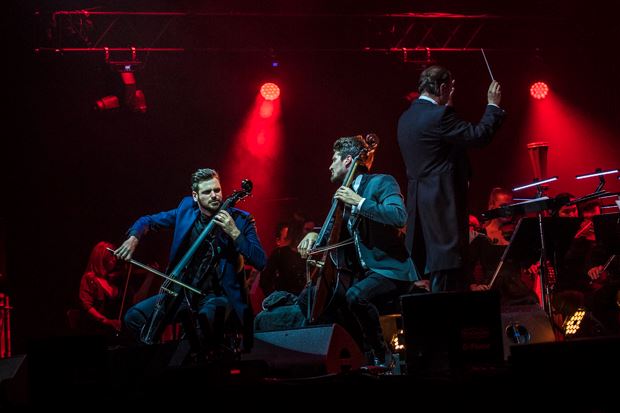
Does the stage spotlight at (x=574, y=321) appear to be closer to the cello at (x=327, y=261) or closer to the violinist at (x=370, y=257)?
the violinist at (x=370, y=257)

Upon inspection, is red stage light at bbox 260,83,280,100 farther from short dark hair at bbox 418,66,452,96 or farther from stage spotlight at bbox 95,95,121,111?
short dark hair at bbox 418,66,452,96

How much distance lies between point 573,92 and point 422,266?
909 cm

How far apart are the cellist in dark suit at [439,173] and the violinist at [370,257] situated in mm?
553

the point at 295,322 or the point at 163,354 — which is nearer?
the point at 163,354

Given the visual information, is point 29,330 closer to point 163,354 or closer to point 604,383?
point 163,354

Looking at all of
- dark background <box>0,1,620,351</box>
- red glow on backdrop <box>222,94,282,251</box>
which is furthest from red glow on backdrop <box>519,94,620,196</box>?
red glow on backdrop <box>222,94,282,251</box>

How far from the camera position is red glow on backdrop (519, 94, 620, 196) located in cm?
1298

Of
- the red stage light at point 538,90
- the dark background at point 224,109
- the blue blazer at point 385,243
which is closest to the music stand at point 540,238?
the blue blazer at point 385,243

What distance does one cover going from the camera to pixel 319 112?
42.1 ft

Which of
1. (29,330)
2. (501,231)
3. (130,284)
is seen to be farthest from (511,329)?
(29,330)

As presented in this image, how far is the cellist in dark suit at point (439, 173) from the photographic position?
474 cm

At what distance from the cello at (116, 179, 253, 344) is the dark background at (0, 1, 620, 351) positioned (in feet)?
16.8

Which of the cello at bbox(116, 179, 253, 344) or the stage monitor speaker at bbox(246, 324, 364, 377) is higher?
the cello at bbox(116, 179, 253, 344)

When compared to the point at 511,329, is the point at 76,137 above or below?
above
